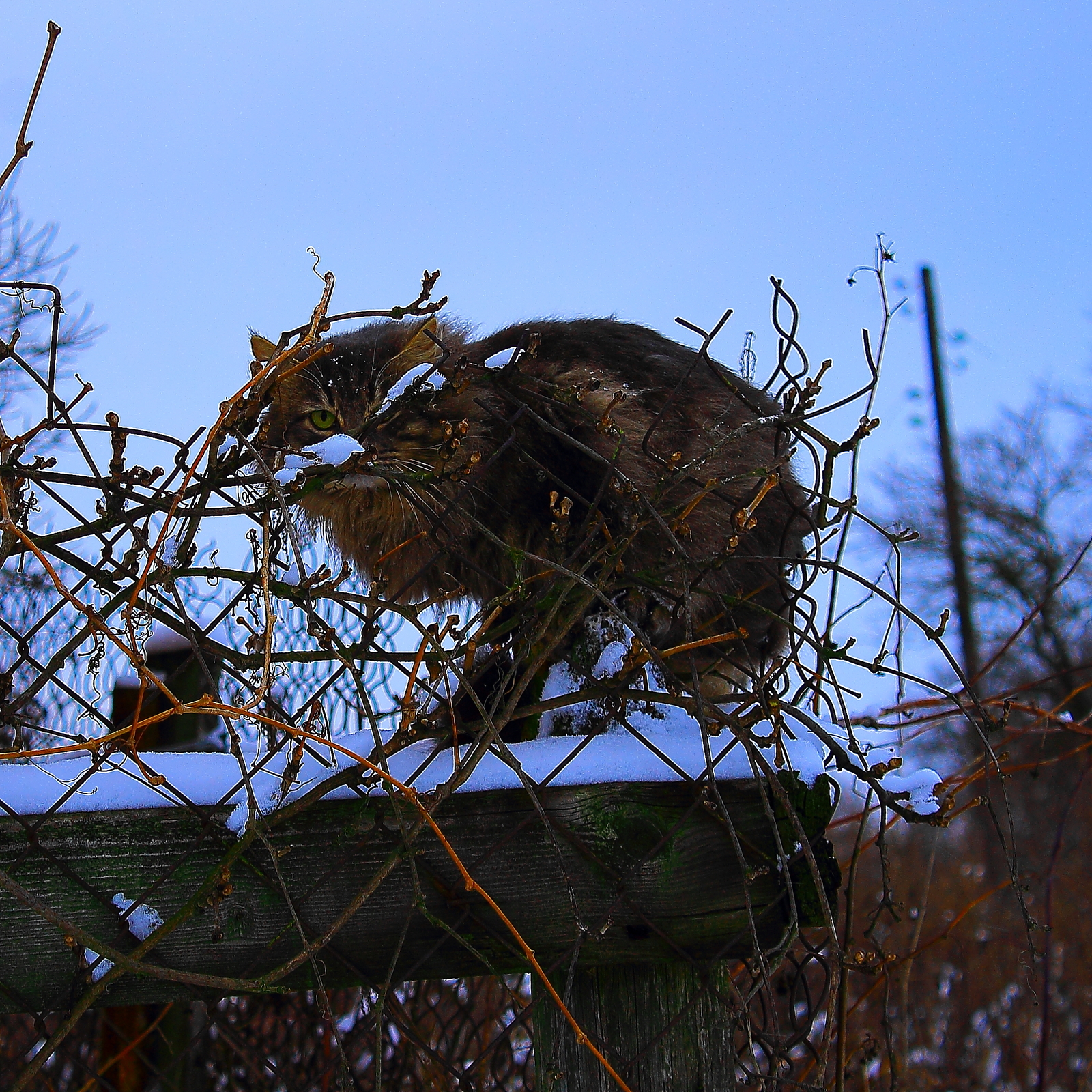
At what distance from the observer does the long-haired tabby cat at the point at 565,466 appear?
1.94 metres

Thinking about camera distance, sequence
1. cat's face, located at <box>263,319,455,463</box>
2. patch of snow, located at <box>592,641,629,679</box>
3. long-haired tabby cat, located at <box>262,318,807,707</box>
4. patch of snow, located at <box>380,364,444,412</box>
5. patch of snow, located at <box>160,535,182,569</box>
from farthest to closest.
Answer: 1. cat's face, located at <box>263,319,455,463</box>
2. patch of snow, located at <box>380,364,444,412</box>
3. long-haired tabby cat, located at <box>262,318,807,707</box>
4. patch of snow, located at <box>592,641,629,679</box>
5. patch of snow, located at <box>160,535,182,569</box>

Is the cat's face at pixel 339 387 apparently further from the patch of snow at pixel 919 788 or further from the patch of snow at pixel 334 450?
the patch of snow at pixel 919 788

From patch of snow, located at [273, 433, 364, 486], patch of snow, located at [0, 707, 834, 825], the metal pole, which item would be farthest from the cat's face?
the metal pole

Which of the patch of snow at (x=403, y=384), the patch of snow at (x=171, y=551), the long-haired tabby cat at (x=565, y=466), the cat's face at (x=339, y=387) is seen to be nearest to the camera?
the patch of snow at (x=171, y=551)

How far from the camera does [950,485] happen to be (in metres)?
10.9

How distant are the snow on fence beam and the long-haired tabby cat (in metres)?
0.38

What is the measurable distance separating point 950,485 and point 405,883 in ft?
34.3

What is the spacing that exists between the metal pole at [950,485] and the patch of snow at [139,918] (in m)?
9.25

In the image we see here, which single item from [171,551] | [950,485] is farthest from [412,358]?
[950,485]

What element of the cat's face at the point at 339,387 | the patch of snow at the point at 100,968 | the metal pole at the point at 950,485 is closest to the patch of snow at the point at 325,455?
the patch of snow at the point at 100,968

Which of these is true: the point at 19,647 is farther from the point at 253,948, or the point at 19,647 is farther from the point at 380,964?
the point at 380,964

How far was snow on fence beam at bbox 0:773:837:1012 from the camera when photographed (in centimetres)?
150

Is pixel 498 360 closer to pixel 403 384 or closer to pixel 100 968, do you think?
pixel 403 384

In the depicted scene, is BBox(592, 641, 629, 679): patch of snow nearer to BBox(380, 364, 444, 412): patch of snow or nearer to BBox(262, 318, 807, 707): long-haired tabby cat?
BBox(262, 318, 807, 707): long-haired tabby cat
